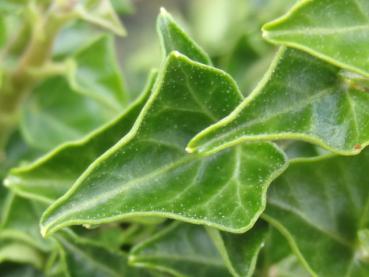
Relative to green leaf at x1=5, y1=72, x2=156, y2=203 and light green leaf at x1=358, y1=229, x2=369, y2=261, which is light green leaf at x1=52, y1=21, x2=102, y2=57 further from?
light green leaf at x1=358, y1=229, x2=369, y2=261

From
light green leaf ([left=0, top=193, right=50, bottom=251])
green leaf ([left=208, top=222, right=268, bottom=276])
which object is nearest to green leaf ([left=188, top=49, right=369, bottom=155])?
green leaf ([left=208, top=222, right=268, bottom=276])

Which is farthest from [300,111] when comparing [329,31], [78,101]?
[78,101]

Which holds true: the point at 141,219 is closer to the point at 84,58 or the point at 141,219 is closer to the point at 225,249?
the point at 225,249

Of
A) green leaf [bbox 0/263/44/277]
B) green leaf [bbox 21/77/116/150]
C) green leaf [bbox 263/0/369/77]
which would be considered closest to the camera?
green leaf [bbox 263/0/369/77]

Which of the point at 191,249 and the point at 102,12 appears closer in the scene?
the point at 191,249

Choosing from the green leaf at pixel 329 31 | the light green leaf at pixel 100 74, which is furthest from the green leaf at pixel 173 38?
the light green leaf at pixel 100 74

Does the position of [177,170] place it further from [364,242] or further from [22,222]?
[22,222]
